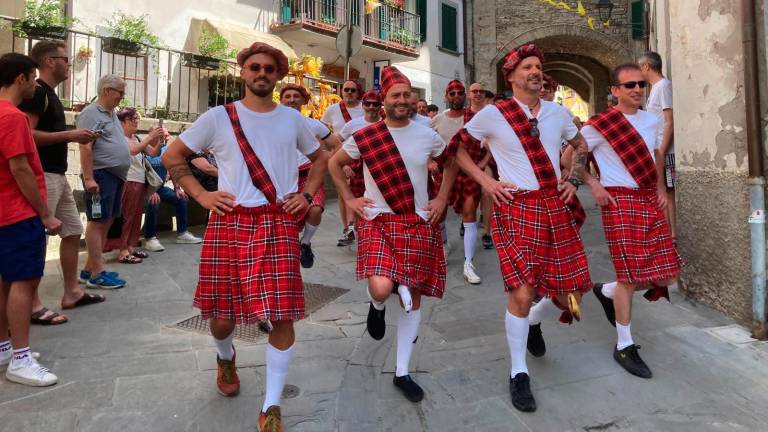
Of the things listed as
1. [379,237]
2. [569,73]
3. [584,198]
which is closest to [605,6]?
[584,198]

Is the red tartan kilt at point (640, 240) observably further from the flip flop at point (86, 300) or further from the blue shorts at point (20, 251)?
the flip flop at point (86, 300)

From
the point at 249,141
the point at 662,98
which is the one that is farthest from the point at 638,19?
the point at 249,141

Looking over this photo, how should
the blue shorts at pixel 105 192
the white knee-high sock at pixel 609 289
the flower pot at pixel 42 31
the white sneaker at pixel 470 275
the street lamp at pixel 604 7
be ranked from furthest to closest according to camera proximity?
the street lamp at pixel 604 7 < the flower pot at pixel 42 31 < the white sneaker at pixel 470 275 < the blue shorts at pixel 105 192 < the white knee-high sock at pixel 609 289

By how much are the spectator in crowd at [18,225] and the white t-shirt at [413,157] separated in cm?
186

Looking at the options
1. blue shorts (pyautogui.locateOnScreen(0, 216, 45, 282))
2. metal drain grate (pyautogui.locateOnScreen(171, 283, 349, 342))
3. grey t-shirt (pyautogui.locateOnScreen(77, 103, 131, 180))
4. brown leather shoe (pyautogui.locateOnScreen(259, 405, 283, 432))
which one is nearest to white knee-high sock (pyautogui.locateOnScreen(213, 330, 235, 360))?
brown leather shoe (pyautogui.locateOnScreen(259, 405, 283, 432))

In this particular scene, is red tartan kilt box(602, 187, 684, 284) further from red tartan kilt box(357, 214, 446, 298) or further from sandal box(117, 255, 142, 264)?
sandal box(117, 255, 142, 264)

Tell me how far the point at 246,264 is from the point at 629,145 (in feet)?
7.89

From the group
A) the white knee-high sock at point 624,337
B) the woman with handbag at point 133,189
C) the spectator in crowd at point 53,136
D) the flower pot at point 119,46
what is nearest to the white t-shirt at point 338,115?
the woman with handbag at point 133,189

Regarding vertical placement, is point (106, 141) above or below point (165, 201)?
above

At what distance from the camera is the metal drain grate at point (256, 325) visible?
3803 mm

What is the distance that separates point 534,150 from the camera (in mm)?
2924

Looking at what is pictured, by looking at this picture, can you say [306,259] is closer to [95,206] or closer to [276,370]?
[276,370]

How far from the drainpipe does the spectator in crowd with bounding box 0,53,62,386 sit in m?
4.43

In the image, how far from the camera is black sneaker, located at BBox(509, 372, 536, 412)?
2.71 meters
